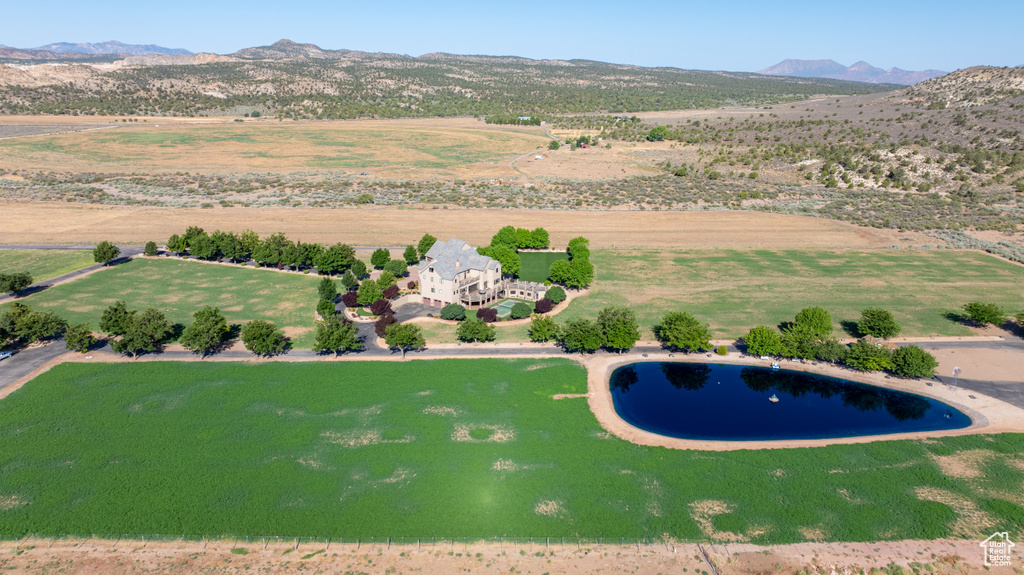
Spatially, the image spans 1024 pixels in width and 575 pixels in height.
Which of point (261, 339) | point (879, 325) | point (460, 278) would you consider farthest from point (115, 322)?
point (879, 325)

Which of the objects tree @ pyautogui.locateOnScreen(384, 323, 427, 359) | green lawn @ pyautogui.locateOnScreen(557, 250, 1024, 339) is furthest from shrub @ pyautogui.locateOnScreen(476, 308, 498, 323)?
tree @ pyautogui.locateOnScreen(384, 323, 427, 359)

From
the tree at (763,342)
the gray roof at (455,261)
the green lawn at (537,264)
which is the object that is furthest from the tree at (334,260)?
the tree at (763,342)

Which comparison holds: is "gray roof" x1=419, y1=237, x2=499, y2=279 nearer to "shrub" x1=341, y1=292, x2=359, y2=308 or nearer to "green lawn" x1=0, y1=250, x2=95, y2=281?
"shrub" x1=341, y1=292, x2=359, y2=308

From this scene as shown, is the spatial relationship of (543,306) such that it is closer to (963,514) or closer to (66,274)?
(963,514)

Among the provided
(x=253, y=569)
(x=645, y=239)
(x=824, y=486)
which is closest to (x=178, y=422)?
(x=253, y=569)

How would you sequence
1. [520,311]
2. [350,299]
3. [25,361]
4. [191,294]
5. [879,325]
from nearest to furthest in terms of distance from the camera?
[25,361] → [879,325] → [520,311] → [350,299] → [191,294]
